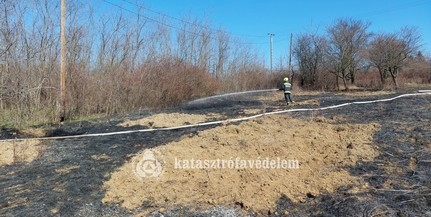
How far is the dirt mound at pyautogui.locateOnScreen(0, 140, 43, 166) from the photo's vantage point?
6.26 m

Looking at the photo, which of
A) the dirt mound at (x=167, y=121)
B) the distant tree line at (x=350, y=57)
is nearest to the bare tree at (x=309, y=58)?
the distant tree line at (x=350, y=57)

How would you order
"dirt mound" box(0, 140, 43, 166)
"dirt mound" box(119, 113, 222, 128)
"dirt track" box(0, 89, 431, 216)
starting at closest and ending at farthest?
"dirt track" box(0, 89, 431, 216) < "dirt mound" box(0, 140, 43, 166) < "dirt mound" box(119, 113, 222, 128)

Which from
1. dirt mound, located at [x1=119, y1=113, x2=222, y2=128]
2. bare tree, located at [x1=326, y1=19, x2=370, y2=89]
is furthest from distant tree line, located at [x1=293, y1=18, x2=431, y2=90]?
dirt mound, located at [x1=119, y1=113, x2=222, y2=128]

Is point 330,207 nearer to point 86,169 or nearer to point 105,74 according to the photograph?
point 86,169

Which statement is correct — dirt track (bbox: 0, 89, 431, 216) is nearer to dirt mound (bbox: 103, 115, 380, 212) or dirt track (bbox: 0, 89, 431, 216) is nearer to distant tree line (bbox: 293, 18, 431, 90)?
dirt mound (bbox: 103, 115, 380, 212)

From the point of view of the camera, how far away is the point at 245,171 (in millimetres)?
4891

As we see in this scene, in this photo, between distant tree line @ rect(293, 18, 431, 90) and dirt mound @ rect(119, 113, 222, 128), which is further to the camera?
distant tree line @ rect(293, 18, 431, 90)

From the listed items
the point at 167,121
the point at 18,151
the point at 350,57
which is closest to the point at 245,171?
the point at 18,151

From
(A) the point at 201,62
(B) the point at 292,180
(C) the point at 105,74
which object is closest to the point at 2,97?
(C) the point at 105,74

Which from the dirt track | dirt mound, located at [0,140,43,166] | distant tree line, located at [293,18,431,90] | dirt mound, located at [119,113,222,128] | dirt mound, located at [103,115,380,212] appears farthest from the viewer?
distant tree line, located at [293,18,431,90]

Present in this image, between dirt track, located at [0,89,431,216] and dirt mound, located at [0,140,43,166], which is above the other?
dirt mound, located at [0,140,43,166]

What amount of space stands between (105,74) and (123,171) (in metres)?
12.0

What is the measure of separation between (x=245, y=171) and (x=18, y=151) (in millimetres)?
4816

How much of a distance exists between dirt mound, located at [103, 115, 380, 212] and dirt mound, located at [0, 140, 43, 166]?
2467 mm
